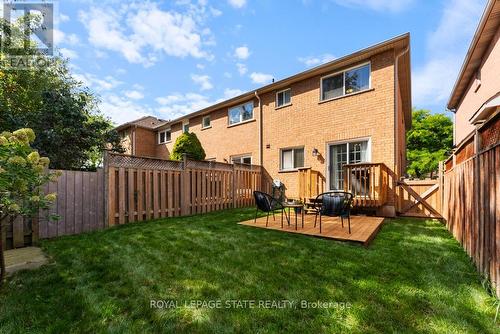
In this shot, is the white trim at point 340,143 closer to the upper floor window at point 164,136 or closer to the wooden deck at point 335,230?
the wooden deck at point 335,230

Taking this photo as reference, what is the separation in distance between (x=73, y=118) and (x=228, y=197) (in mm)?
6444

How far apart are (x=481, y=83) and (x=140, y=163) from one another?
36.0 ft

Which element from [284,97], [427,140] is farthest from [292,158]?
[427,140]

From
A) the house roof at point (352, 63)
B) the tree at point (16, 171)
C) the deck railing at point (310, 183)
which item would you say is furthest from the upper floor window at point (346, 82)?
the tree at point (16, 171)

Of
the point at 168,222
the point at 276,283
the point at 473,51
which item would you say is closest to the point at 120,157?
the point at 168,222

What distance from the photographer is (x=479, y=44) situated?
6.71 m

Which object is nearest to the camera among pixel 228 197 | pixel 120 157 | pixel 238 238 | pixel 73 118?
pixel 238 238

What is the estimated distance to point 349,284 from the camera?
267 centimetres

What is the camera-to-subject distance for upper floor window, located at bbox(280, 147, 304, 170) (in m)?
9.94

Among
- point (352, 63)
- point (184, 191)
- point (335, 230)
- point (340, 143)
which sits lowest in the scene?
point (335, 230)

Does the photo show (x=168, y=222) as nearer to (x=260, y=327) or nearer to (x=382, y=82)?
(x=260, y=327)

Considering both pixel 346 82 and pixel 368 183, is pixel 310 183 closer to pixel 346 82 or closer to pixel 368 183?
pixel 368 183

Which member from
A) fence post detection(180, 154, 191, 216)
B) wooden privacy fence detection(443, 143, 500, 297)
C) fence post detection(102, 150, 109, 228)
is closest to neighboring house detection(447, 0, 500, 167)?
wooden privacy fence detection(443, 143, 500, 297)

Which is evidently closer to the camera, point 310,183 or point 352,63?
point 352,63
